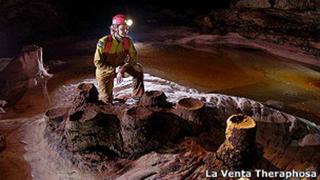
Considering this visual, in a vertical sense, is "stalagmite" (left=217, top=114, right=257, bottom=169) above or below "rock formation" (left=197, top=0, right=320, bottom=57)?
below

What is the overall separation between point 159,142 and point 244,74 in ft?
16.3

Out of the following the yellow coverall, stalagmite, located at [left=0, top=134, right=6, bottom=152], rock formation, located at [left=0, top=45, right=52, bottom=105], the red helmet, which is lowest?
stalagmite, located at [left=0, top=134, right=6, bottom=152]

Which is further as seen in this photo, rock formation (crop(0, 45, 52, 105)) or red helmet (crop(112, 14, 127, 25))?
rock formation (crop(0, 45, 52, 105))

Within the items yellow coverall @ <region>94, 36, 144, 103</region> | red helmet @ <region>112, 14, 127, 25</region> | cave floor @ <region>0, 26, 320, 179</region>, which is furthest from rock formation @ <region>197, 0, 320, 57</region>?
red helmet @ <region>112, 14, 127, 25</region>

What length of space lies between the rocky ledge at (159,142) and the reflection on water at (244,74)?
216cm

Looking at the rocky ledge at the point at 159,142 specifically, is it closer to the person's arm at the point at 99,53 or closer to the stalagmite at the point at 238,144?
the stalagmite at the point at 238,144

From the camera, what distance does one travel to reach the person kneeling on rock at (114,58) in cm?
599

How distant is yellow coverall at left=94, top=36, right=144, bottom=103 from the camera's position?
6070 millimetres

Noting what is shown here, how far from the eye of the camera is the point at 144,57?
413 inches

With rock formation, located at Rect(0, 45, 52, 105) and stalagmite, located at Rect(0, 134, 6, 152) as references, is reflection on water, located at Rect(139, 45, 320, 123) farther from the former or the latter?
stalagmite, located at Rect(0, 134, 6, 152)

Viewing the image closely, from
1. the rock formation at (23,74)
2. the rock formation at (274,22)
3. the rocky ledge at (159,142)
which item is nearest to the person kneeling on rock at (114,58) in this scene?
the rocky ledge at (159,142)

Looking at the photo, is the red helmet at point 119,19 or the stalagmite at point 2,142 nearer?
the stalagmite at point 2,142

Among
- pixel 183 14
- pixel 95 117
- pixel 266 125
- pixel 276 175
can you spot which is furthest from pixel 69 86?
pixel 183 14

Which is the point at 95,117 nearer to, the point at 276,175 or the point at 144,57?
the point at 276,175
